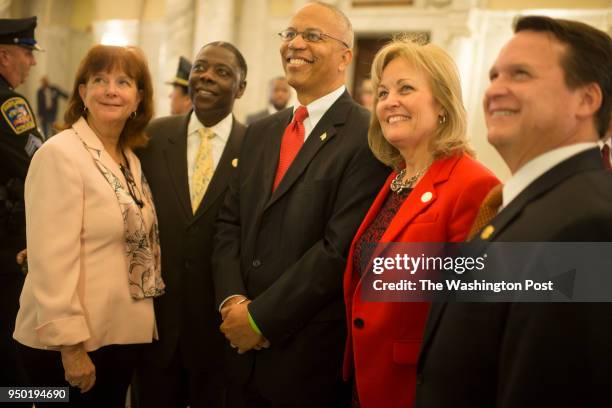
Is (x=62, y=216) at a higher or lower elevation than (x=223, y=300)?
higher

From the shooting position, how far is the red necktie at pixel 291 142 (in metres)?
2.07

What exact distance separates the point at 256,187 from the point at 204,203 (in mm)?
322

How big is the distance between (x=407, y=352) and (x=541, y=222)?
0.70 meters

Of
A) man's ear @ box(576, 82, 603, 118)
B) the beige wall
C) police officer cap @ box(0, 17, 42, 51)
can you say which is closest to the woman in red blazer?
man's ear @ box(576, 82, 603, 118)

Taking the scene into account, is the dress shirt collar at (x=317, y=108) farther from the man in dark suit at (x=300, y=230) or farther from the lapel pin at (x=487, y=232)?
the lapel pin at (x=487, y=232)

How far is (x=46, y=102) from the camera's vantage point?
8.64 m

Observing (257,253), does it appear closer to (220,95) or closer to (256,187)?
(256,187)

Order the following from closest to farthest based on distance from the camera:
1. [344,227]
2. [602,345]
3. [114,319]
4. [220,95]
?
[602,345], [344,227], [114,319], [220,95]

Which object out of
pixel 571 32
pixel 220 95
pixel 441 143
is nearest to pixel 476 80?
→ pixel 220 95

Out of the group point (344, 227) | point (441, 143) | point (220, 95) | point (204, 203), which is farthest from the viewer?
point (220, 95)

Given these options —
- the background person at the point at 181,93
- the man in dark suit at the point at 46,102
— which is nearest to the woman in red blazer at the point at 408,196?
the background person at the point at 181,93

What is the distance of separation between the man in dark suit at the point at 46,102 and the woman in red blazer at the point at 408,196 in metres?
8.18

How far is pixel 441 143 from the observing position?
1.67 m

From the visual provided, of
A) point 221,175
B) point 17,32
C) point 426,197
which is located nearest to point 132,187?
point 221,175
